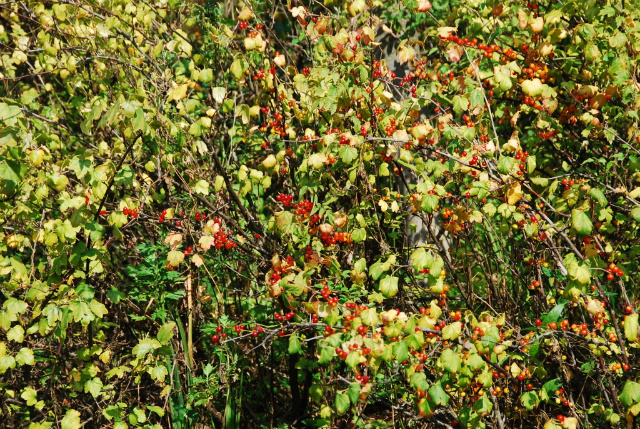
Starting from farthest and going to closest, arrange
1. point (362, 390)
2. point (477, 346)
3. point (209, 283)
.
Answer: point (209, 283), point (362, 390), point (477, 346)

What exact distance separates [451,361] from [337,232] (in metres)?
0.92

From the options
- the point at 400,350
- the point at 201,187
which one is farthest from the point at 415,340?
the point at 201,187

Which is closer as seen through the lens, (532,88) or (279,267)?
(532,88)

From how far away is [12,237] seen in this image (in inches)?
125

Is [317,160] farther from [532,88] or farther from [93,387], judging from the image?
[93,387]

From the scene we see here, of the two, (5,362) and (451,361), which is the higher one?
(5,362)

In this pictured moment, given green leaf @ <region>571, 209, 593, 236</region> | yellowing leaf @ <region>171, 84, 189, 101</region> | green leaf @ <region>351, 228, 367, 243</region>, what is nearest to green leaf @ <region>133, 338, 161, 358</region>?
green leaf @ <region>351, 228, 367, 243</region>

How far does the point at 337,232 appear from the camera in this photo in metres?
2.97

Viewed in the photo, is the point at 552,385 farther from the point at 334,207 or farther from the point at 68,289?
the point at 68,289

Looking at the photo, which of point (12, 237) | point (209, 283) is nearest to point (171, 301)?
point (209, 283)

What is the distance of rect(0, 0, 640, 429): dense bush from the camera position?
2.58 metres

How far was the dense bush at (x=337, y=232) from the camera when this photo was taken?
258cm

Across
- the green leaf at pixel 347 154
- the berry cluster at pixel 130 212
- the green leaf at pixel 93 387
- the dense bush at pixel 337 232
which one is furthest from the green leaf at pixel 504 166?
the green leaf at pixel 93 387

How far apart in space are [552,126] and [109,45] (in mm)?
2483
